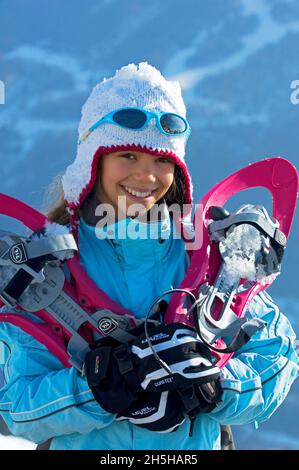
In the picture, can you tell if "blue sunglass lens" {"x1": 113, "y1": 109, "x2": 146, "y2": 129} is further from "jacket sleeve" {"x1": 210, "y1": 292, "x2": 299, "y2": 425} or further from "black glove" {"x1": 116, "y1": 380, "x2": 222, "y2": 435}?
"black glove" {"x1": 116, "y1": 380, "x2": 222, "y2": 435}

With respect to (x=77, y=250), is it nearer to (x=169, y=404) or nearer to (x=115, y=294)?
(x=115, y=294)

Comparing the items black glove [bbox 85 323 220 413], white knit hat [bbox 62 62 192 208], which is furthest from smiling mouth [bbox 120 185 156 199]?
black glove [bbox 85 323 220 413]

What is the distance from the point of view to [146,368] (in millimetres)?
2213

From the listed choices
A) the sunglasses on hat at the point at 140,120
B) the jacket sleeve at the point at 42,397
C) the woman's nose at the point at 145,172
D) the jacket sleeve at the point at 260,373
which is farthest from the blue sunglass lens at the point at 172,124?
the jacket sleeve at the point at 42,397

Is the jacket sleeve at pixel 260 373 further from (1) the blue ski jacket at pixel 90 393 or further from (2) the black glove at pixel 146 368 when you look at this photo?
(2) the black glove at pixel 146 368

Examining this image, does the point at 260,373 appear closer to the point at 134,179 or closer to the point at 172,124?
the point at 134,179

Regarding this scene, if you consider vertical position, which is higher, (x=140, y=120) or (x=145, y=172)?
(x=140, y=120)

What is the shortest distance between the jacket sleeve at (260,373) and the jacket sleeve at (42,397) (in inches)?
13.0

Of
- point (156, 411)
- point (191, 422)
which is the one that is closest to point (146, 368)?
point (156, 411)

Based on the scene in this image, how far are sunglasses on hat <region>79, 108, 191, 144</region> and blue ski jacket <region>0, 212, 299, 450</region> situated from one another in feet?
0.90

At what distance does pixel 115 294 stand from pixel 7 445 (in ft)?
7.07

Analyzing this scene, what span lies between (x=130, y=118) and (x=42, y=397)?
2.70 feet

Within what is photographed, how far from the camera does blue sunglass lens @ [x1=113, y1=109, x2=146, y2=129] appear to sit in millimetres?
2473
